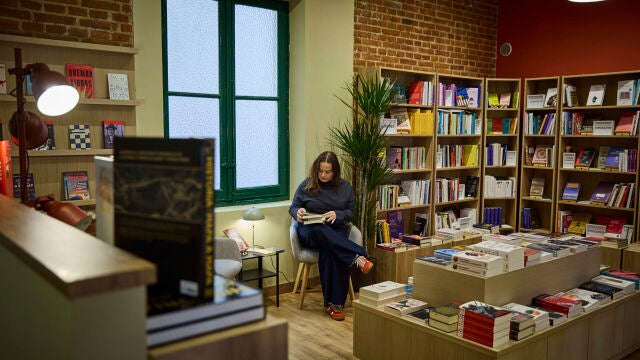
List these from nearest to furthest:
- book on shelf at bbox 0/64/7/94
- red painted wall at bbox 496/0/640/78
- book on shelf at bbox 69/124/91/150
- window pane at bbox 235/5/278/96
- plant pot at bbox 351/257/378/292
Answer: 1. book on shelf at bbox 0/64/7/94
2. book on shelf at bbox 69/124/91/150
3. window pane at bbox 235/5/278/96
4. plant pot at bbox 351/257/378/292
5. red painted wall at bbox 496/0/640/78

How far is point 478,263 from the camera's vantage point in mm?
3139

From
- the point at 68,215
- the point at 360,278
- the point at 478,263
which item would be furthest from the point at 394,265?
the point at 68,215

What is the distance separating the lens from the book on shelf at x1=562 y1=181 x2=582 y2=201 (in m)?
6.14

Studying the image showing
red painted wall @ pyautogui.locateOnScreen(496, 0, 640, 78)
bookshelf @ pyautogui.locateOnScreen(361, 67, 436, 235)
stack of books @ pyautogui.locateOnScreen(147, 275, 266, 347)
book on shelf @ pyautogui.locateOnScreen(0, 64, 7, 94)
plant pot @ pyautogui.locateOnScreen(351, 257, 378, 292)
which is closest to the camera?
stack of books @ pyautogui.locateOnScreen(147, 275, 266, 347)

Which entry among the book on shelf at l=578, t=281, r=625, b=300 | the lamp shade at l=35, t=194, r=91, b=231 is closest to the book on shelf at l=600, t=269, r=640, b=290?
the book on shelf at l=578, t=281, r=625, b=300

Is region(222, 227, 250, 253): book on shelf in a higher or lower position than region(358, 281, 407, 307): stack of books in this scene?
higher

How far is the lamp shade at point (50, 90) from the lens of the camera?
6.93 feet

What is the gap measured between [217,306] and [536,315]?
2.50m

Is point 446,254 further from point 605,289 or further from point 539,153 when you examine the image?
point 539,153

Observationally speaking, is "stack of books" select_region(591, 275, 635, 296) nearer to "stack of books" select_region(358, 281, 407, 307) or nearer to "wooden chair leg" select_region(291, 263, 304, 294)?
"stack of books" select_region(358, 281, 407, 307)

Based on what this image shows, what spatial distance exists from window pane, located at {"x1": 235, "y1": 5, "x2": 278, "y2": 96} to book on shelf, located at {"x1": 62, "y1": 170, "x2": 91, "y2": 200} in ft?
5.51

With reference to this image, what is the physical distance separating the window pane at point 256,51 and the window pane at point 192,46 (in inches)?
10.0

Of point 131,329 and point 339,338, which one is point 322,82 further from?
point 131,329

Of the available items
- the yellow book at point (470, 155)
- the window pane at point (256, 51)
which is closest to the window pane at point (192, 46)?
the window pane at point (256, 51)
